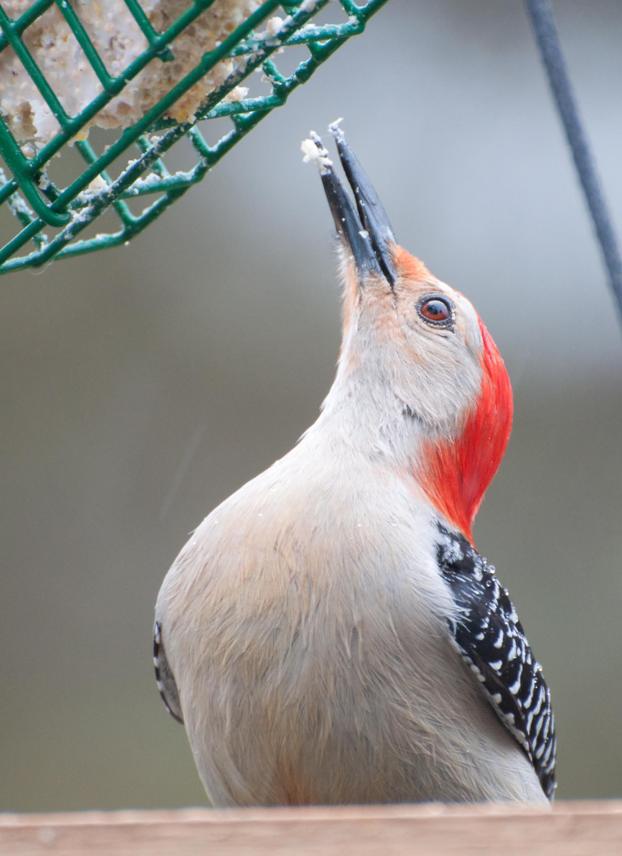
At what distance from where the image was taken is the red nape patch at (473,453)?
374 centimetres

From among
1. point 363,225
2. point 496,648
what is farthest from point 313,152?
point 496,648

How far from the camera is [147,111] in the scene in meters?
2.59

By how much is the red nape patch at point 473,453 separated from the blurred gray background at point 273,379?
382 centimetres

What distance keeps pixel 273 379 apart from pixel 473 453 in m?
4.17

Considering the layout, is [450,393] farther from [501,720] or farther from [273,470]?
[501,720]

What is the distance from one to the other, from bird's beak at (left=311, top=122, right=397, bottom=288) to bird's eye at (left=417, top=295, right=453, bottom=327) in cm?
12

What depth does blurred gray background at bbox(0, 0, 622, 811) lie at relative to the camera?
7.60 m

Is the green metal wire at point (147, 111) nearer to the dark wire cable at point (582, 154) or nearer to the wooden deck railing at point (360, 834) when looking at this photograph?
the dark wire cable at point (582, 154)

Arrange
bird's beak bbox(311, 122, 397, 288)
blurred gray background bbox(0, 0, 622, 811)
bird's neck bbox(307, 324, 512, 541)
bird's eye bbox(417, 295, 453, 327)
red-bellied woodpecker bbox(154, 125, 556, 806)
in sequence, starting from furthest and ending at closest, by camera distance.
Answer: blurred gray background bbox(0, 0, 622, 811)
bird's eye bbox(417, 295, 453, 327)
bird's beak bbox(311, 122, 397, 288)
bird's neck bbox(307, 324, 512, 541)
red-bellied woodpecker bbox(154, 125, 556, 806)

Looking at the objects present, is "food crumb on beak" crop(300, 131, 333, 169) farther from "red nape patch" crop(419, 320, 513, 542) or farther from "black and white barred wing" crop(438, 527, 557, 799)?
"black and white barred wing" crop(438, 527, 557, 799)

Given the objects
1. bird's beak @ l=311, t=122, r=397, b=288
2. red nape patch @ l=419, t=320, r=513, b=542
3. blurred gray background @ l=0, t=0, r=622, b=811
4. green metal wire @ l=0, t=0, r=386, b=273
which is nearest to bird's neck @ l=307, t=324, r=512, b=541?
red nape patch @ l=419, t=320, r=513, b=542

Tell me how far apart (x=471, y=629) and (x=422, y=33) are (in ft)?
20.9

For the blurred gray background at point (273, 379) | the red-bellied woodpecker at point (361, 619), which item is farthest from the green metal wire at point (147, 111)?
the blurred gray background at point (273, 379)

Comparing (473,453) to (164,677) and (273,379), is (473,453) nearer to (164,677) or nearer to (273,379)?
(164,677)
